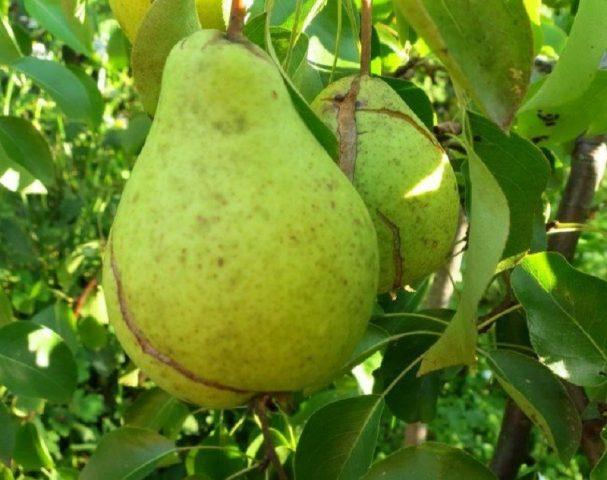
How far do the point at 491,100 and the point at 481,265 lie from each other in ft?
0.35

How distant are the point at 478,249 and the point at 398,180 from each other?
0.13m

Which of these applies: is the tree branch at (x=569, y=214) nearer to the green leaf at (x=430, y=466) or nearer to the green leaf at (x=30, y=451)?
the green leaf at (x=430, y=466)

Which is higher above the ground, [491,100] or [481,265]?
[491,100]

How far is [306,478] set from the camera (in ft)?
2.99

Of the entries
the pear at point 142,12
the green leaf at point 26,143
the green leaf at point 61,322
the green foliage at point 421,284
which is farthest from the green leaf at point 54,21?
the green leaf at point 61,322

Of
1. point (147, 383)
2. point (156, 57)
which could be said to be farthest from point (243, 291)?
point (147, 383)

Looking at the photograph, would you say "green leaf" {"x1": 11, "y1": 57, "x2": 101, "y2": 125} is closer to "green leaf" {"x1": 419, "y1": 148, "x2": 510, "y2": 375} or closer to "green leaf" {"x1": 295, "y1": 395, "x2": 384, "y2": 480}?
"green leaf" {"x1": 295, "y1": 395, "x2": 384, "y2": 480}

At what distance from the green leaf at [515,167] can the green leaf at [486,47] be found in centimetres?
21

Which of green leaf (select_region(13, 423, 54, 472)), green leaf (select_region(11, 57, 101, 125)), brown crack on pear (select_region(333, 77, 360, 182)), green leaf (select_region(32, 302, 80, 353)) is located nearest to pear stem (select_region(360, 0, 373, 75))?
brown crack on pear (select_region(333, 77, 360, 182))

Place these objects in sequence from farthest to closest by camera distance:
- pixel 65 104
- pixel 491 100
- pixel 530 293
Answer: pixel 65 104
pixel 530 293
pixel 491 100

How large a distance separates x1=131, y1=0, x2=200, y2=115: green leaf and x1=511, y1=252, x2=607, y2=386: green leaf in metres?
0.39

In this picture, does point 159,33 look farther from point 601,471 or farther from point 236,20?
point 601,471

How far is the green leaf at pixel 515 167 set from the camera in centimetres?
79

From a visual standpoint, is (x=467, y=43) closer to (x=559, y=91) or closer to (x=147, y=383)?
(x=559, y=91)
